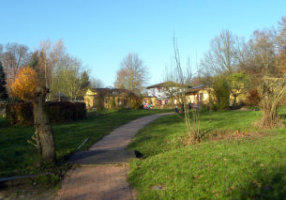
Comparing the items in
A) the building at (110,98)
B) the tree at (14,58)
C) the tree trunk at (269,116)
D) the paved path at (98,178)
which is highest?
the tree at (14,58)

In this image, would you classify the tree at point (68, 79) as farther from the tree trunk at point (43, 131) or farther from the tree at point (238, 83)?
the tree trunk at point (43, 131)

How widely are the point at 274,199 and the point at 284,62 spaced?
21583mm

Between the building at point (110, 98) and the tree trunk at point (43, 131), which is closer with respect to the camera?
the tree trunk at point (43, 131)

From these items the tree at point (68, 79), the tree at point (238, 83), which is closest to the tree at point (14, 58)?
the tree at point (68, 79)

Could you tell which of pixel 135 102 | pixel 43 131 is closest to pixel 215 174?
pixel 43 131

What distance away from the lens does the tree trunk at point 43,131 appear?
5258 millimetres

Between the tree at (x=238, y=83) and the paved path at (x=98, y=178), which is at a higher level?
the tree at (x=238, y=83)

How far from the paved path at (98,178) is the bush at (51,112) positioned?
296 inches

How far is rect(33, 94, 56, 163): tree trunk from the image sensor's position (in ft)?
17.3

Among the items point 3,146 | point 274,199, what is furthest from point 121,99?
point 274,199

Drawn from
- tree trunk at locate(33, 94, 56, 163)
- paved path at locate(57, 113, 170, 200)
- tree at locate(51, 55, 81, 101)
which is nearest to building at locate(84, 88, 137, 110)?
tree at locate(51, 55, 81, 101)

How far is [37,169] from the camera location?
5.05 meters

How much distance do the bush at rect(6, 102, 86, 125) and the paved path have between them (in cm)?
751

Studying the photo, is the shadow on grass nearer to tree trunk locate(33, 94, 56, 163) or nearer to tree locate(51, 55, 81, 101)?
tree trunk locate(33, 94, 56, 163)
